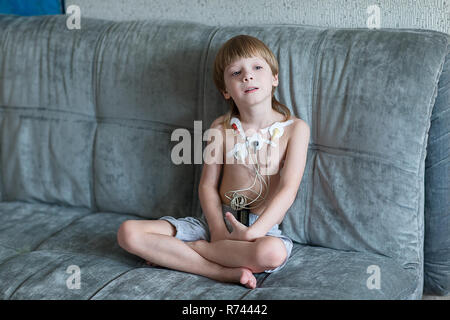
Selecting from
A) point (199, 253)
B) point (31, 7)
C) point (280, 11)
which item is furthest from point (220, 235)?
point (31, 7)

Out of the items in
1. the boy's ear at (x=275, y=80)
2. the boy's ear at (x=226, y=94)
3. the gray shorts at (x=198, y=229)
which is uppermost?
the boy's ear at (x=275, y=80)

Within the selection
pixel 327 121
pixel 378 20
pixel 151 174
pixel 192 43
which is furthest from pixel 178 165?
pixel 378 20

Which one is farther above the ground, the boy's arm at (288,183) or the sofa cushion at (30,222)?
the boy's arm at (288,183)

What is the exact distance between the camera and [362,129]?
1.56 meters

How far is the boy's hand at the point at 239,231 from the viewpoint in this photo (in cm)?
148

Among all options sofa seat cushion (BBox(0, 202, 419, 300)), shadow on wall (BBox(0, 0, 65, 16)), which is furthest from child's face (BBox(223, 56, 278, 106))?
shadow on wall (BBox(0, 0, 65, 16))

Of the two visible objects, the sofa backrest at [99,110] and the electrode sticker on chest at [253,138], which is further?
the sofa backrest at [99,110]

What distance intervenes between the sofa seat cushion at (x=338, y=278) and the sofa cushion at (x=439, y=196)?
0.13 metres

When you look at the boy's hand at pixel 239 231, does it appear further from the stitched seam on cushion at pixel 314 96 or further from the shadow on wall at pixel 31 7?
the shadow on wall at pixel 31 7

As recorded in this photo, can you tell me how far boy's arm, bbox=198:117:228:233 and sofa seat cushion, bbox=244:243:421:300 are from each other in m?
0.31

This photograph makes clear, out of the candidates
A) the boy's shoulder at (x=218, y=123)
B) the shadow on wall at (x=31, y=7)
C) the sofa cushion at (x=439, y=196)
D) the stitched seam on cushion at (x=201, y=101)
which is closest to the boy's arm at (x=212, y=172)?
the boy's shoulder at (x=218, y=123)

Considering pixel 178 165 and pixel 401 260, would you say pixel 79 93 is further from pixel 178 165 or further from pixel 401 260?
pixel 401 260

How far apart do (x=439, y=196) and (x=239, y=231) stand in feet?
2.10

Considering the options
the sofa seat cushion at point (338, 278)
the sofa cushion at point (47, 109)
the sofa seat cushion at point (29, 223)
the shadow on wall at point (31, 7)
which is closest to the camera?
the sofa seat cushion at point (338, 278)
